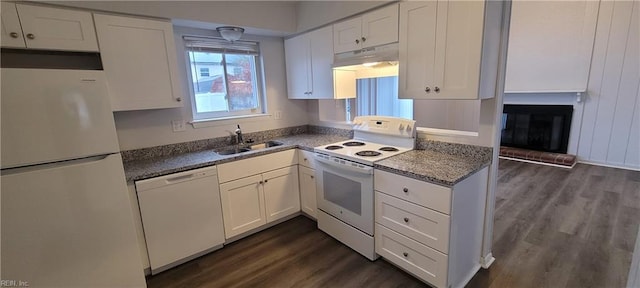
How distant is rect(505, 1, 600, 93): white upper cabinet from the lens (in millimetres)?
4117

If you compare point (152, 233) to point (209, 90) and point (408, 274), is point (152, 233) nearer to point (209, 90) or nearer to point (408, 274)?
point (209, 90)

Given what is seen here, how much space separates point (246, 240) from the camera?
261cm

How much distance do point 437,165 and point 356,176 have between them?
59 centimetres

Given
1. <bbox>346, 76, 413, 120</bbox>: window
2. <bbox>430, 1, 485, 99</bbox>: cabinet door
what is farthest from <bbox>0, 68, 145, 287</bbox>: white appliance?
<bbox>346, 76, 413, 120</bbox>: window

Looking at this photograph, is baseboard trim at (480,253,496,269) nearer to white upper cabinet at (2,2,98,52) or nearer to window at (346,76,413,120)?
window at (346,76,413,120)

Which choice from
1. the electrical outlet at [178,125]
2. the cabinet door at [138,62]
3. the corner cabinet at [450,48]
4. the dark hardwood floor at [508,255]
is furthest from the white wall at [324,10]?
the dark hardwood floor at [508,255]

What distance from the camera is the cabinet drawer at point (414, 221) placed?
67.2 inches

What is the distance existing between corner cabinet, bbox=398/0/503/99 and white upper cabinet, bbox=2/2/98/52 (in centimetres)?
222

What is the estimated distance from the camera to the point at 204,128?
2.78 metres

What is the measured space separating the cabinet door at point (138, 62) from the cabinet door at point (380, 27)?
1592mm

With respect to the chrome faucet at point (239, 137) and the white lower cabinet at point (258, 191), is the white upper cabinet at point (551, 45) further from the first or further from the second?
the chrome faucet at point (239, 137)

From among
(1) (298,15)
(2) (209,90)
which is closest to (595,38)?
(1) (298,15)

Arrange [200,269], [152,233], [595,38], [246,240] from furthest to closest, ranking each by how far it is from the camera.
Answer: [595,38], [246,240], [200,269], [152,233]

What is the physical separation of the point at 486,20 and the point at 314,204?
2048mm
